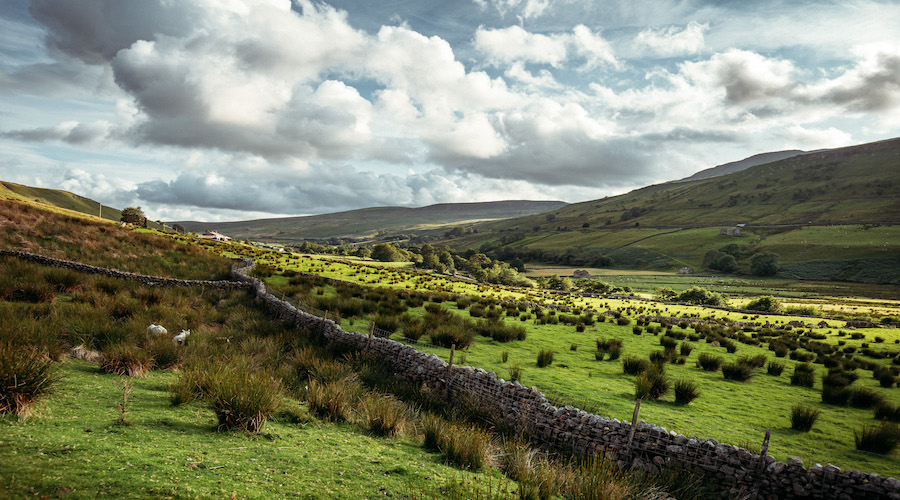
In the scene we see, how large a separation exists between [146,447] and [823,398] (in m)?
17.4

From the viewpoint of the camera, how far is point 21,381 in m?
5.66

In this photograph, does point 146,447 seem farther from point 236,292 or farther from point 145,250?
point 145,250

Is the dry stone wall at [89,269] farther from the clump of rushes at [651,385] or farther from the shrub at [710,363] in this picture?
the shrub at [710,363]

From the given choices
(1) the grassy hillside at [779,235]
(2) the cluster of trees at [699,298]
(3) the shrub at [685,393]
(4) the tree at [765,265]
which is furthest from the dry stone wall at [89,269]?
(4) the tree at [765,265]

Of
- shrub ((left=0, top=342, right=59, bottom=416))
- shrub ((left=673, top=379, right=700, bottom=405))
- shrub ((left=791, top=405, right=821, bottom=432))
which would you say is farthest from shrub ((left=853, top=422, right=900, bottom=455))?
shrub ((left=0, top=342, right=59, bottom=416))

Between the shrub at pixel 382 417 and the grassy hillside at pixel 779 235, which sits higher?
the grassy hillside at pixel 779 235

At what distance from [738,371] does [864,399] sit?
3.24 meters

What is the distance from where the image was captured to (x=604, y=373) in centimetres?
1409

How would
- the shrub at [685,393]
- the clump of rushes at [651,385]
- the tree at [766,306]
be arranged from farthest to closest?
the tree at [766,306]
the clump of rushes at [651,385]
the shrub at [685,393]

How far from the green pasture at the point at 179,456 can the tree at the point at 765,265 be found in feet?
400

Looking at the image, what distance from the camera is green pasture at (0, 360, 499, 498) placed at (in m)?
4.32

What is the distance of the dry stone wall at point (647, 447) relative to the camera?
6.82 m

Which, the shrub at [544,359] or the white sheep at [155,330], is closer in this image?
the white sheep at [155,330]

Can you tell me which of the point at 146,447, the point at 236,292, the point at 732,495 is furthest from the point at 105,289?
the point at 732,495
